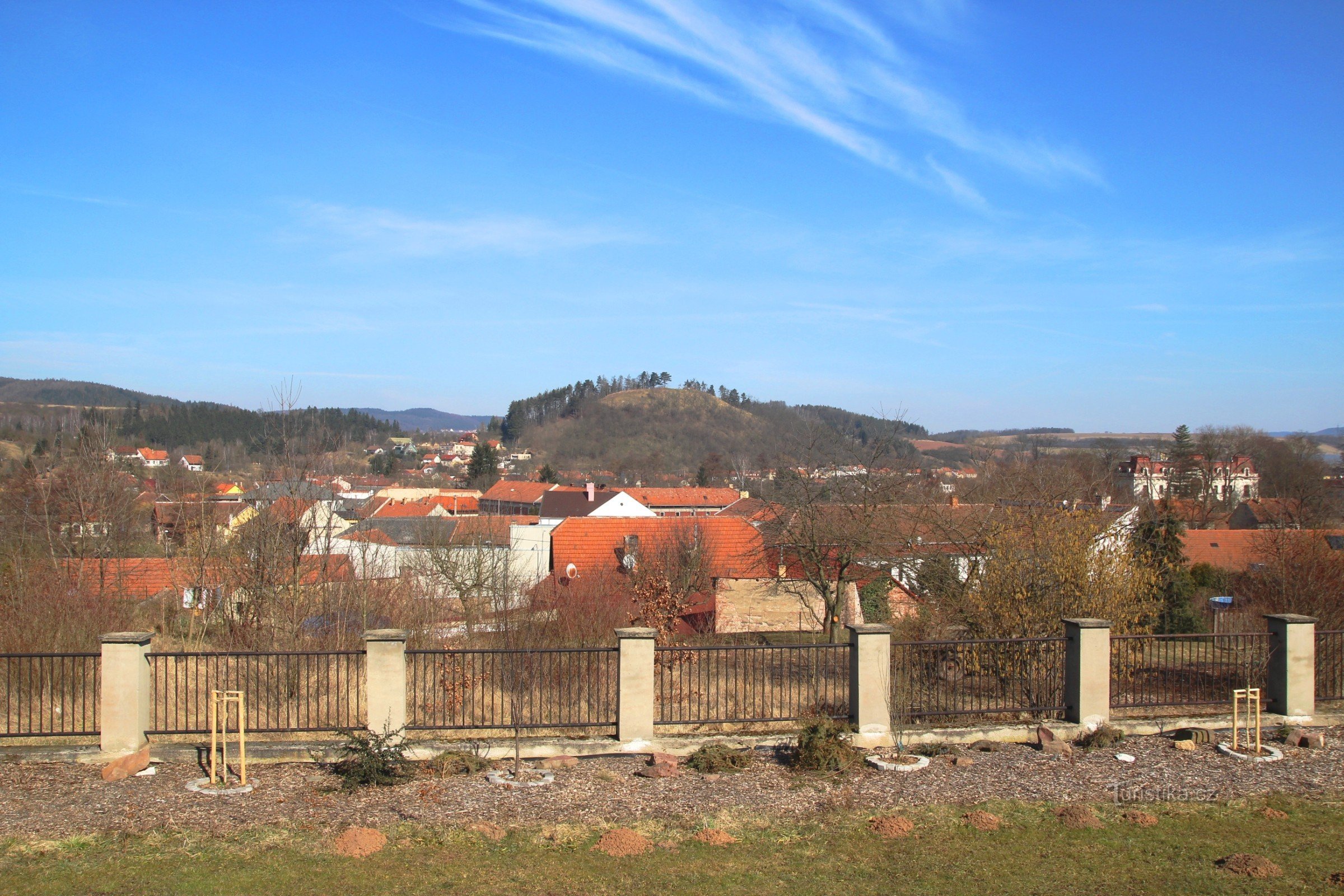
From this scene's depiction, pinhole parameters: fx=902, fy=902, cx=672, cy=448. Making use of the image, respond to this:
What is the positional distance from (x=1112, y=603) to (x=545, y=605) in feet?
34.1

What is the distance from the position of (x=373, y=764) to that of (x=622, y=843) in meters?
2.86

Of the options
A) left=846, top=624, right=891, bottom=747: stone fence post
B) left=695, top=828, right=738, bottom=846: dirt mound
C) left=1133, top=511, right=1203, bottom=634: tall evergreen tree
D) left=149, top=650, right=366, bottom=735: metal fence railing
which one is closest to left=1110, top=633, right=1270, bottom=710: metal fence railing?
left=846, top=624, right=891, bottom=747: stone fence post

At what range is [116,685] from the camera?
9336 millimetres

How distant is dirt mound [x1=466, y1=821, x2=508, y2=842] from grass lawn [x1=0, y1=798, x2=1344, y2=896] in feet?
0.20

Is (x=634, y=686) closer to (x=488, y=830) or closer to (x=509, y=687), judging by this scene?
(x=488, y=830)

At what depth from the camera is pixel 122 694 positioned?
932 centimetres

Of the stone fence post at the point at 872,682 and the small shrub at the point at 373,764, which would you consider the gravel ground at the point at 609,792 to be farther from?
the stone fence post at the point at 872,682

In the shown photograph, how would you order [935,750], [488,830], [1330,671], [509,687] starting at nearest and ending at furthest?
[488,830], [935,750], [1330,671], [509,687]

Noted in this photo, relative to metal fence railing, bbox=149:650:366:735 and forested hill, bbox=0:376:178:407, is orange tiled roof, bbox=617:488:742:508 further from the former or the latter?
forested hill, bbox=0:376:178:407

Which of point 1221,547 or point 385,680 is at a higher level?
point 385,680

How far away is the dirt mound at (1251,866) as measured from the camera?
6477 mm

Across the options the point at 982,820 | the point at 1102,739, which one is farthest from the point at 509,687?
the point at 982,820

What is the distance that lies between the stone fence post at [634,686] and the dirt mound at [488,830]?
2428 millimetres

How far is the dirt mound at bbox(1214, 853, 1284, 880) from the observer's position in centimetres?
648
